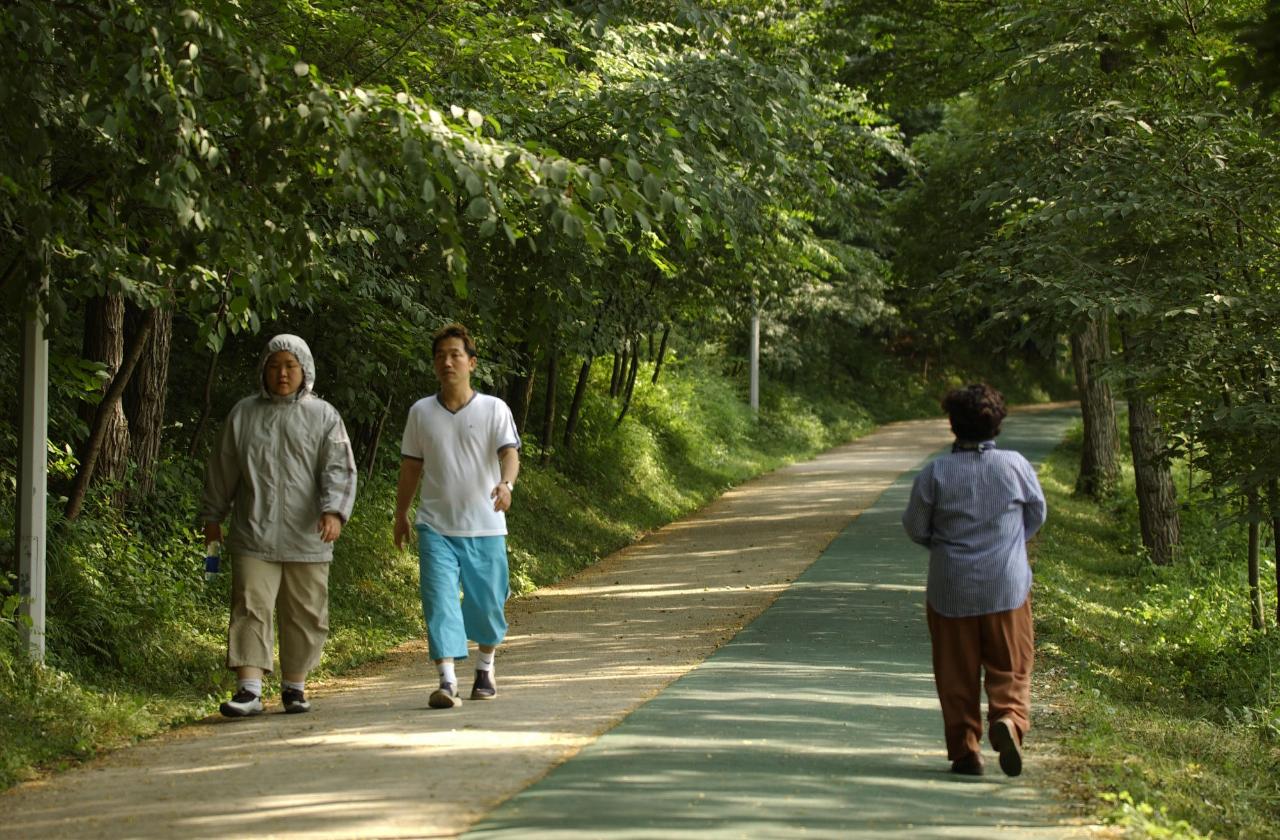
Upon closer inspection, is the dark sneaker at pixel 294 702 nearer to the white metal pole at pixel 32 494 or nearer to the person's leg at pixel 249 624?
the person's leg at pixel 249 624

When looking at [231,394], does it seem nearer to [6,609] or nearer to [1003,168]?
[6,609]

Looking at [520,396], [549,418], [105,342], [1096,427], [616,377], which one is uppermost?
[105,342]

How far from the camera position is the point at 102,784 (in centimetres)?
679

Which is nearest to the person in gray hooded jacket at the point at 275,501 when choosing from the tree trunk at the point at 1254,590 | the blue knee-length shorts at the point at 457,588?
the blue knee-length shorts at the point at 457,588

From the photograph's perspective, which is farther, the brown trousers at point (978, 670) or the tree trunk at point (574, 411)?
the tree trunk at point (574, 411)

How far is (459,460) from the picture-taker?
841 cm

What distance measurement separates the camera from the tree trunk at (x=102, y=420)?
10641mm

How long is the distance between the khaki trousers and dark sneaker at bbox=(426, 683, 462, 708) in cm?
82

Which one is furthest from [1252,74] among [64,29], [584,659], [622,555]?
[622,555]

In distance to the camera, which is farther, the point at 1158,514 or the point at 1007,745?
the point at 1158,514

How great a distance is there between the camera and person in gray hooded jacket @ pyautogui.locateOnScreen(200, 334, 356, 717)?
8.38m

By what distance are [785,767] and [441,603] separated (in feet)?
8.04

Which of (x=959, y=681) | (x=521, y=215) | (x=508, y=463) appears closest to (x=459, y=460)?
(x=508, y=463)

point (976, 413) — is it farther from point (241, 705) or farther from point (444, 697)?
point (241, 705)
